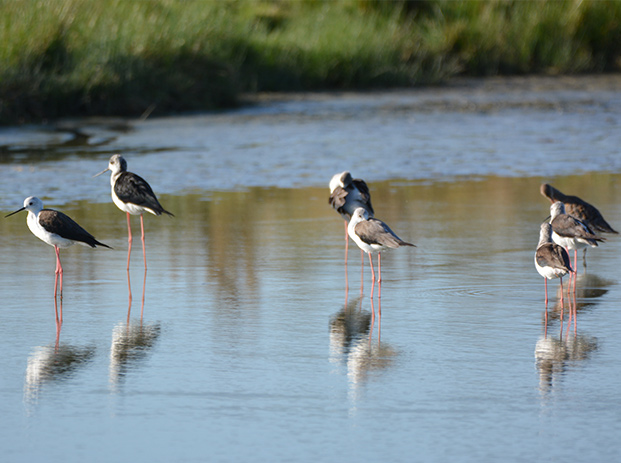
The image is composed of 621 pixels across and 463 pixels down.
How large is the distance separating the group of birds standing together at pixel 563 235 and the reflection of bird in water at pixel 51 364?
3.06 m

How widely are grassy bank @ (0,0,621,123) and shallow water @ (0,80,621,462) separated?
629cm

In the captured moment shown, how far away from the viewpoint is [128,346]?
680cm

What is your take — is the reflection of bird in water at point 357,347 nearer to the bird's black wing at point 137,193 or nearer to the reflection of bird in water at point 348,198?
the reflection of bird in water at point 348,198

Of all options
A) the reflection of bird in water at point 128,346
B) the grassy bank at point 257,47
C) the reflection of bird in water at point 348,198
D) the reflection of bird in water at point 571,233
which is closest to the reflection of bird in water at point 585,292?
the reflection of bird in water at point 571,233

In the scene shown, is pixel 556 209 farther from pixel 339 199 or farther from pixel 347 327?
pixel 347 327

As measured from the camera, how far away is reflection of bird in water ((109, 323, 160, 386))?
6262mm

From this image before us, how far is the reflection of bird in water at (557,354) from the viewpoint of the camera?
6043 millimetres

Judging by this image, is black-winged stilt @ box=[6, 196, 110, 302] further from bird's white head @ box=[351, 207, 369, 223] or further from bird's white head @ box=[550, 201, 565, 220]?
bird's white head @ box=[550, 201, 565, 220]

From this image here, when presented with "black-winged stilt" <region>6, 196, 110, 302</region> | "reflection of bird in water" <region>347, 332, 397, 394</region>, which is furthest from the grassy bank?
"reflection of bird in water" <region>347, 332, 397, 394</region>

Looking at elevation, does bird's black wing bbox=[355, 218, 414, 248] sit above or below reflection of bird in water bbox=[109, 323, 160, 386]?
above

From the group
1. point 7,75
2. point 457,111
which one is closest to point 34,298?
point 7,75

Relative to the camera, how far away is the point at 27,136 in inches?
752

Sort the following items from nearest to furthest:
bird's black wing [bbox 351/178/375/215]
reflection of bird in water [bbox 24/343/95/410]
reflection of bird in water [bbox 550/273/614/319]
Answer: reflection of bird in water [bbox 24/343/95/410], reflection of bird in water [bbox 550/273/614/319], bird's black wing [bbox 351/178/375/215]

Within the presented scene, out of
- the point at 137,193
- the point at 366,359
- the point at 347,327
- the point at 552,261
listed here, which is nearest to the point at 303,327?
the point at 347,327
